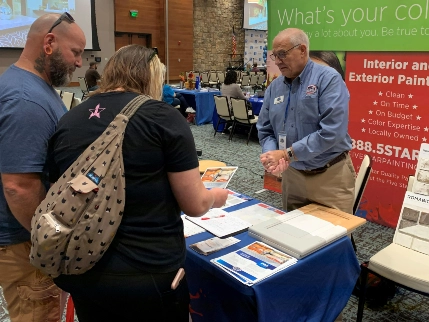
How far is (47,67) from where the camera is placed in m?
1.31

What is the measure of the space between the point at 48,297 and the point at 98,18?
14.2m

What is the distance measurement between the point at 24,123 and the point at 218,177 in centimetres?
109

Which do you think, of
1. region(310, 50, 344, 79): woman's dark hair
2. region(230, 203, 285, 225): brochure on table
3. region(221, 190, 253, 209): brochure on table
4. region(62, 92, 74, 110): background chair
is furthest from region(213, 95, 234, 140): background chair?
region(230, 203, 285, 225): brochure on table

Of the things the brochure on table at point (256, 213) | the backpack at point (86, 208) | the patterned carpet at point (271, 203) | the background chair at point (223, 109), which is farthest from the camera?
the background chair at point (223, 109)

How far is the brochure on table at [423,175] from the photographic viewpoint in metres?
2.18

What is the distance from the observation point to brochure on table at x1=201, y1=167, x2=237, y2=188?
6.55 feet

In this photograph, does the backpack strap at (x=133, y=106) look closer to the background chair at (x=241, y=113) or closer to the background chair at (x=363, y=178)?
the background chair at (x=363, y=178)

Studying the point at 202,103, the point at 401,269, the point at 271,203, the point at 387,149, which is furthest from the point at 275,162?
the point at 202,103

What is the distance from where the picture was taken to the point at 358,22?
10.9ft

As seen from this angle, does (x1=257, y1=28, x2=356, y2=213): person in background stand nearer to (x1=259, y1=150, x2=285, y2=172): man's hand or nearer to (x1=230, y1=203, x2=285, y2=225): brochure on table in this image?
(x1=259, y1=150, x2=285, y2=172): man's hand

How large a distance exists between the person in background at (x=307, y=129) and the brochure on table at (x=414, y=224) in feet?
0.99

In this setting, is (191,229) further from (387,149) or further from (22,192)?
(387,149)

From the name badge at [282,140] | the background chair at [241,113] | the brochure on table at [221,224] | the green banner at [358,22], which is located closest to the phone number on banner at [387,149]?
the green banner at [358,22]

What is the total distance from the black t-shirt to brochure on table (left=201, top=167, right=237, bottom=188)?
2.88ft
